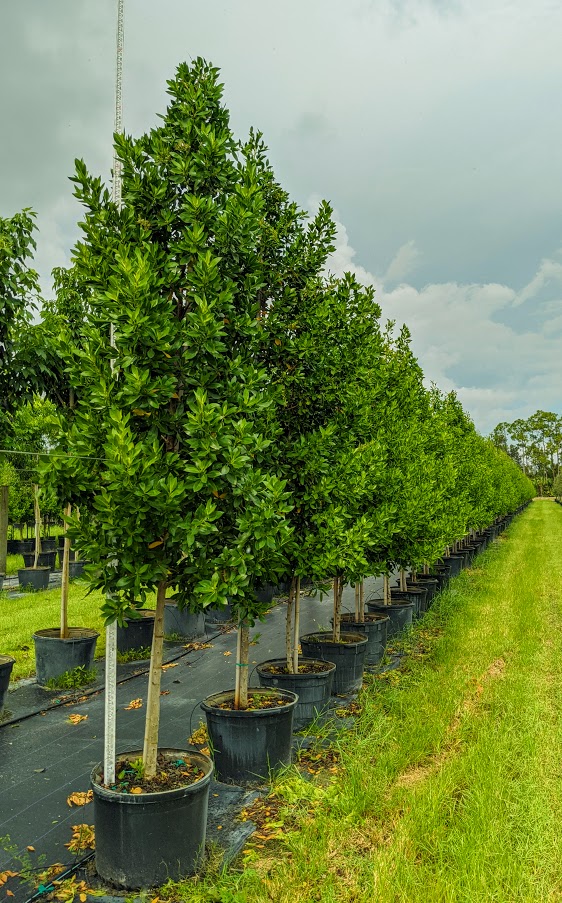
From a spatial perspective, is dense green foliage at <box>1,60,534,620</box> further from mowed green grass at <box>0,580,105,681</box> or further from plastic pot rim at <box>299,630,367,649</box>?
mowed green grass at <box>0,580,105,681</box>

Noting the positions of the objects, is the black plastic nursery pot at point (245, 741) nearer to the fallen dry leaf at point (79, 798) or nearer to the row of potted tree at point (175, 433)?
the row of potted tree at point (175, 433)

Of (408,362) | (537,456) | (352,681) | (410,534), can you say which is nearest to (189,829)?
(352,681)

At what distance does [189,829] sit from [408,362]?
8328 millimetres

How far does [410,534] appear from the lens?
8125 mm

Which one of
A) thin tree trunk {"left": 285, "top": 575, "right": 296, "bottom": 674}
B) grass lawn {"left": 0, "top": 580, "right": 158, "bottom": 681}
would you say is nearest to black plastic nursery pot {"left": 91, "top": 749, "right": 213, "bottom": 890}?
thin tree trunk {"left": 285, "top": 575, "right": 296, "bottom": 674}

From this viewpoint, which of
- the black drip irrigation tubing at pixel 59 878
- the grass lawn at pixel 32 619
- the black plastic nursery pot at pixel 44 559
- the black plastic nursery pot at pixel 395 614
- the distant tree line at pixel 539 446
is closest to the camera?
the black drip irrigation tubing at pixel 59 878

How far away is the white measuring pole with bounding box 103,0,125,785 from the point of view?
3.65m

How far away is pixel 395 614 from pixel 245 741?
17.7 feet

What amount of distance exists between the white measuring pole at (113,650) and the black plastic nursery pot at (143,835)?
0.55 feet

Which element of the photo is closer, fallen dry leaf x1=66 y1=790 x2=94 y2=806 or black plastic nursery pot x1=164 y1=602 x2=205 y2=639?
fallen dry leaf x1=66 y1=790 x2=94 y2=806

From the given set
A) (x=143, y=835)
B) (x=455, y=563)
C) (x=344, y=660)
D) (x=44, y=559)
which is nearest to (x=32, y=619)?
(x=344, y=660)

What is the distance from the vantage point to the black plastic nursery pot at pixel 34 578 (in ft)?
47.0

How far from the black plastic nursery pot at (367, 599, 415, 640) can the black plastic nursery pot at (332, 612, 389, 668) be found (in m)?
0.84

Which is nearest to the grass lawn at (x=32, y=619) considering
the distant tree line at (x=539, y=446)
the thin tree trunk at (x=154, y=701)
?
the thin tree trunk at (x=154, y=701)
